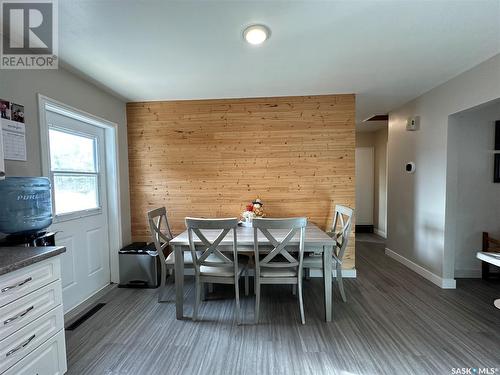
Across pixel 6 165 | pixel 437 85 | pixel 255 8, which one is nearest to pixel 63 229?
pixel 6 165

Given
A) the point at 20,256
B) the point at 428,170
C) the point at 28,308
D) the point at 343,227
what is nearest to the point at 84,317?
the point at 28,308

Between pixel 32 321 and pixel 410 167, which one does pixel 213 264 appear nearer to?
pixel 32 321

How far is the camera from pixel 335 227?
284cm

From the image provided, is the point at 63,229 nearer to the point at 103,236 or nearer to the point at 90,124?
the point at 103,236

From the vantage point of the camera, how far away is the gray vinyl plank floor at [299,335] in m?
1.64

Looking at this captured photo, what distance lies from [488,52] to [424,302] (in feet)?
8.22

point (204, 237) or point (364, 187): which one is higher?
point (364, 187)

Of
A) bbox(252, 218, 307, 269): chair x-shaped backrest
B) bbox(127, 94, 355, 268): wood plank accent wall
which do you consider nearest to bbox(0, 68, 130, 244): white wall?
bbox(127, 94, 355, 268): wood plank accent wall

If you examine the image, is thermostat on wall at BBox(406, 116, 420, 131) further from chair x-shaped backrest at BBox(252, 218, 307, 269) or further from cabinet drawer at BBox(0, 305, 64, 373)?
cabinet drawer at BBox(0, 305, 64, 373)

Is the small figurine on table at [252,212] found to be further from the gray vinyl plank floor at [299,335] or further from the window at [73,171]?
the window at [73,171]

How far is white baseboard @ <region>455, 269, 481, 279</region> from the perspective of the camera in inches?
116

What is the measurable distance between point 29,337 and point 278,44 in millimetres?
2563

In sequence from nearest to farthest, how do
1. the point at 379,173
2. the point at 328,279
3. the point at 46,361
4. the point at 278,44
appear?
the point at 46,361, the point at 278,44, the point at 328,279, the point at 379,173

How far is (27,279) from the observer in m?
1.26
